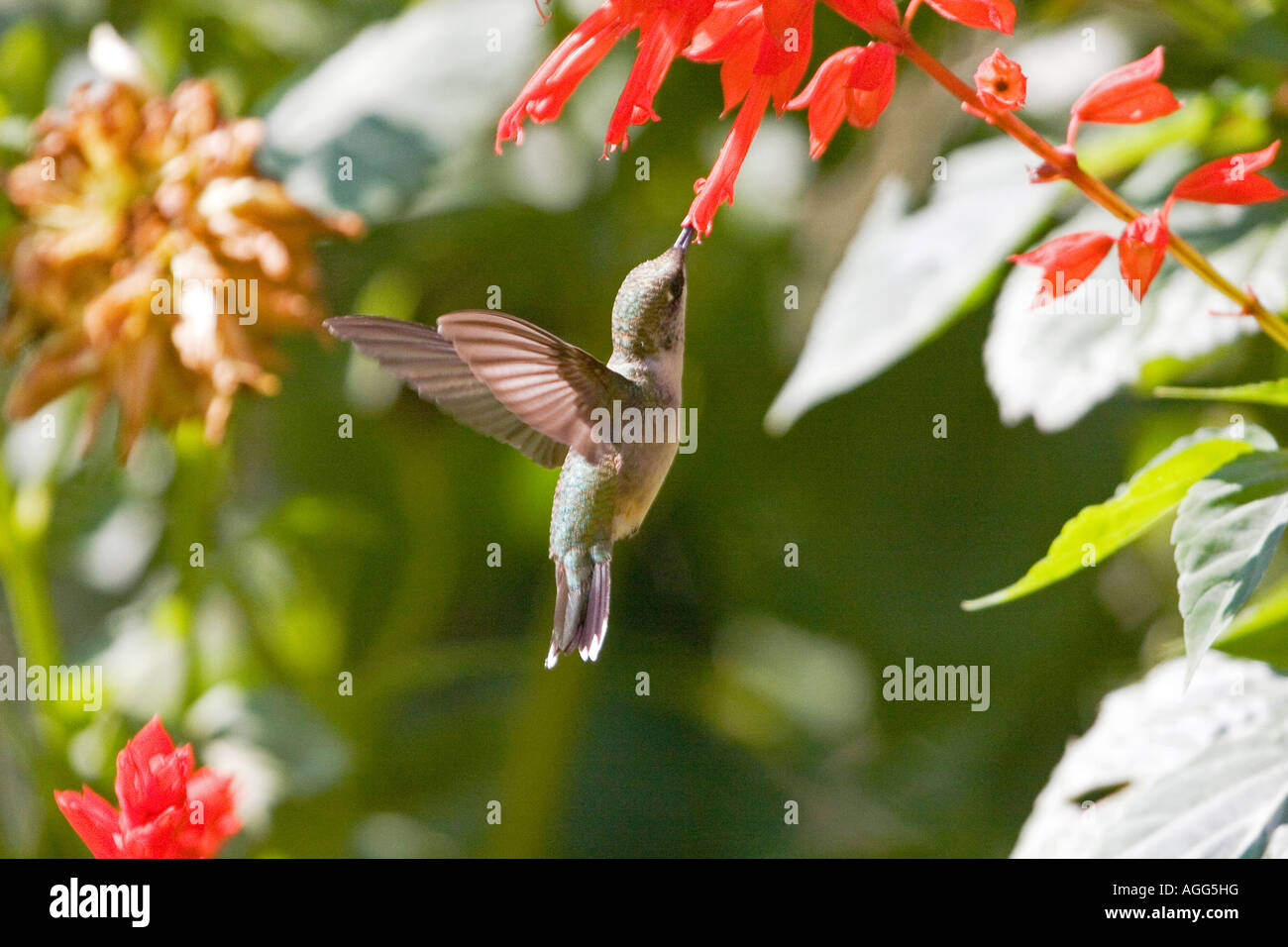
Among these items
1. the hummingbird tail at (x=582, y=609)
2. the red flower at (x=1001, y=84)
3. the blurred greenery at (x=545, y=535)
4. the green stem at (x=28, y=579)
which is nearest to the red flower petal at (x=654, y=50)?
the red flower at (x=1001, y=84)

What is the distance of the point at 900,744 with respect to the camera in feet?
4.50

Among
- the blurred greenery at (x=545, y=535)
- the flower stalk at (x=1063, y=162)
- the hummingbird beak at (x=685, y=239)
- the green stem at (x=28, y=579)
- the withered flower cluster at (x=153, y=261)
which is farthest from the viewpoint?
the blurred greenery at (x=545, y=535)

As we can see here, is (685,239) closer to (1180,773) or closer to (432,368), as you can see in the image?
(432,368)

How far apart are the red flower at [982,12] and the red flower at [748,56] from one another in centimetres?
6

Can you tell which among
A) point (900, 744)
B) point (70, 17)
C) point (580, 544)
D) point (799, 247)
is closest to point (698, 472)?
point (799, 247)

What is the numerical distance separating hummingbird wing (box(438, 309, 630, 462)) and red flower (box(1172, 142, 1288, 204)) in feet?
0.90

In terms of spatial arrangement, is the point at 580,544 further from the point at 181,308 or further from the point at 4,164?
the point at 4,164

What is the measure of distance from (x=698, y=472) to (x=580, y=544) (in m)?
0.60

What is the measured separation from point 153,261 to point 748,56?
0.56m

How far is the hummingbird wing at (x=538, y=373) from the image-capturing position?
2.03 ft

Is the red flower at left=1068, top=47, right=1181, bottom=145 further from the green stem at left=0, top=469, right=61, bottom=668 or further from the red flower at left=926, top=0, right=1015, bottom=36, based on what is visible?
the green stem at left=0, top=469, right=61, bottom=668

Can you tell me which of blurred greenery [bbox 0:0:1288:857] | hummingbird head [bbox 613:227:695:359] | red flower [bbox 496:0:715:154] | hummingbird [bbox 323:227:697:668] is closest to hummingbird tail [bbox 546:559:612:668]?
hummingbird [bbox 323:227:697:668]

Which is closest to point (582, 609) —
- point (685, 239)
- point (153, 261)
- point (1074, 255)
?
point (685, 239)

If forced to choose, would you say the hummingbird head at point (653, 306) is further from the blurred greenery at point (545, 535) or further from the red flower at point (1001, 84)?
the blurred greenery at point (545, 535)
